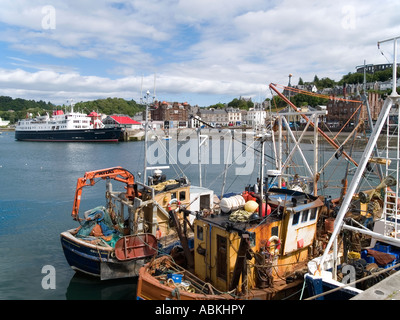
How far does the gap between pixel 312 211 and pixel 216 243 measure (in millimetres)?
4688

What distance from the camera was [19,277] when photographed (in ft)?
59.0

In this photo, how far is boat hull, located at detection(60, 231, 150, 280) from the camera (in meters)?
16.2

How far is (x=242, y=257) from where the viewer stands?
35.4ft

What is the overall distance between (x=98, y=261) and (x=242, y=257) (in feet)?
28.9

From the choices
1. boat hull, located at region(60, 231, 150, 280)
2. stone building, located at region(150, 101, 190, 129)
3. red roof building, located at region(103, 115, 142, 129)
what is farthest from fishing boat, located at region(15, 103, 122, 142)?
boat hull, located at region(60, 231, 150, 280)

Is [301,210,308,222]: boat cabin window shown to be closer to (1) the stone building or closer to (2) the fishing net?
(2) the fishing net

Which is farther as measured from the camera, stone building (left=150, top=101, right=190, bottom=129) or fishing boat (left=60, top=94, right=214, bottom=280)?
stone building (left=150, top=101, right=190, bottom=129)

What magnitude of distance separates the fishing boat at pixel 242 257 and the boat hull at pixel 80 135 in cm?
10462

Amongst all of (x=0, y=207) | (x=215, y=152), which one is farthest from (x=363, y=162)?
(x=215, y=152)

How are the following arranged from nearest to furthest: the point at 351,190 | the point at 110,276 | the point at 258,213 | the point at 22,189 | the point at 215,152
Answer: the point at 351,190
the point at 258,213
the point at 110,276
the point at 22,189
the point at 215,152

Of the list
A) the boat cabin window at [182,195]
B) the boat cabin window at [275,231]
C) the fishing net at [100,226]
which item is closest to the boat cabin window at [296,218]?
the boat cabin window at [275,231]

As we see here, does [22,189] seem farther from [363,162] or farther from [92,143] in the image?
[92,143]

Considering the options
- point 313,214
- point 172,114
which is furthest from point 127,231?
point 172,114

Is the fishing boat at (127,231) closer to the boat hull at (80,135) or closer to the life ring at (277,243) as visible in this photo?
the life ring at (277,243)
